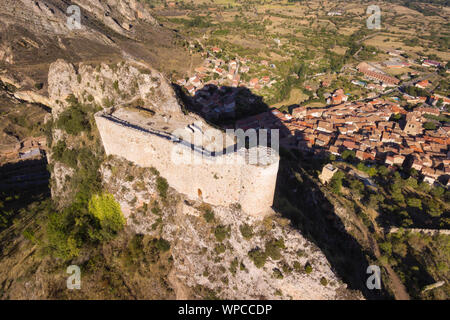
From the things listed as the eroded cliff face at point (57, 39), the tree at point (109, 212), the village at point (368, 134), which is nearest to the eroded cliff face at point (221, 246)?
the tree at point (109, 212)

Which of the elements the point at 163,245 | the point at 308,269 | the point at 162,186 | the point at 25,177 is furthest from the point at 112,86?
the point at 25,177

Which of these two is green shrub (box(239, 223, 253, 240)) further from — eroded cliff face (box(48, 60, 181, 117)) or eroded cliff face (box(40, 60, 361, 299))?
eroded cliff face (box(48, 60, 181, 117))

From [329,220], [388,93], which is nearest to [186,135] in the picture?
[329,220]

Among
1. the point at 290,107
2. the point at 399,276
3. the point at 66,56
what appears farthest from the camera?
the point at 290,107

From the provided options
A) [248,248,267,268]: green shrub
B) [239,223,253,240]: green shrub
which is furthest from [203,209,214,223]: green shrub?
[248,248,267,268]: green shrub

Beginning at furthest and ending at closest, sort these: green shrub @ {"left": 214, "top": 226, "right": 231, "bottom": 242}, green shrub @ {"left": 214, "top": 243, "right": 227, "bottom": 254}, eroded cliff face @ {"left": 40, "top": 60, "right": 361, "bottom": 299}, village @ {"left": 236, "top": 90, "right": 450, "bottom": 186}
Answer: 1. village @ {"left": 236, "top": 90, "right": 450, "bottom": 186}
2. green shrub @ {"left": 214, "top": 243, "right": 227, "bottom": 254}
3. green shrub @ {"left": 214, "top": 226, "right": 231, "bottom": 242}
4. eroded cliff face @ {"left": 40, "top": 60, "right": 361, "bottom": 299}

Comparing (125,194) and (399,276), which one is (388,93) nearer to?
(399,276)

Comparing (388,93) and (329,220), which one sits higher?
(388,93)

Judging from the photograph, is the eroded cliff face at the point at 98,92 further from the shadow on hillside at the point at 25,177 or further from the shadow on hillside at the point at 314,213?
the shadow on hillside at the point at 25,177
